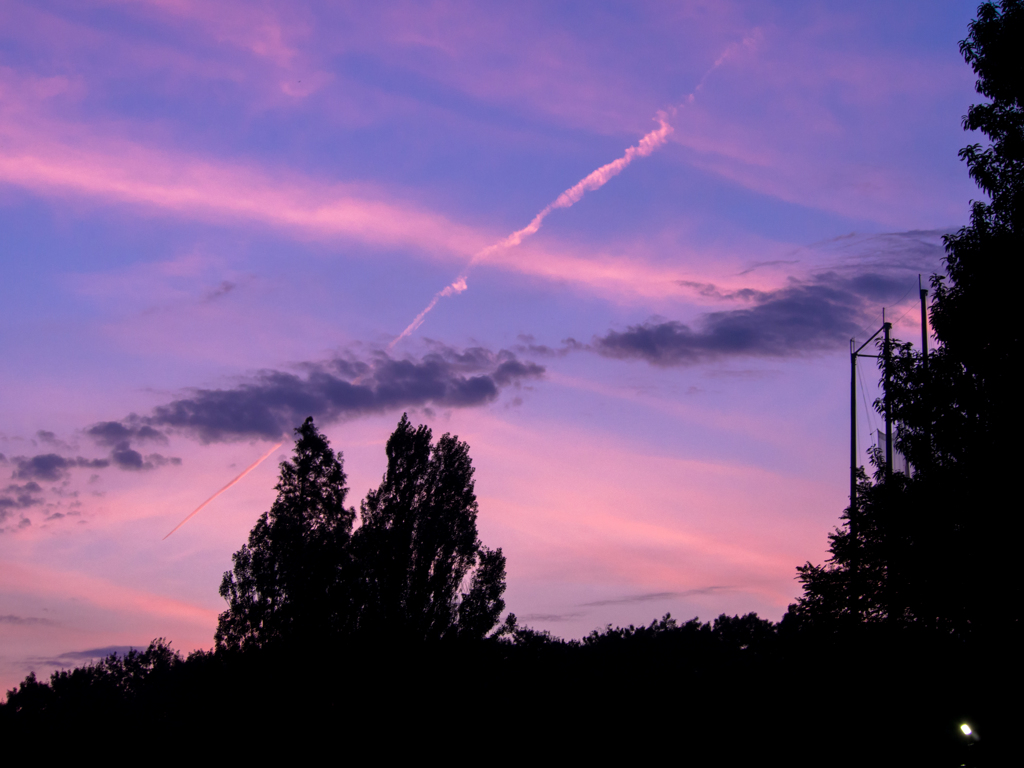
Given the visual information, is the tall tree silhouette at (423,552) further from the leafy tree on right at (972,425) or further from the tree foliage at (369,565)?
the leafy tree on right at (972,425)

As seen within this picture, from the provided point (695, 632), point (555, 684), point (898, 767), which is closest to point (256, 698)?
point (555, 684)

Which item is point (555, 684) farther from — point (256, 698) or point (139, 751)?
point (139, 751)

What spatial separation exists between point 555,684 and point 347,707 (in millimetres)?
9373

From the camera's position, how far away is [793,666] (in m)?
27.7

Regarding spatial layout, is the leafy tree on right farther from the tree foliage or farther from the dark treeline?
the tree foliage

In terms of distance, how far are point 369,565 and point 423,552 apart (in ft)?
8.11

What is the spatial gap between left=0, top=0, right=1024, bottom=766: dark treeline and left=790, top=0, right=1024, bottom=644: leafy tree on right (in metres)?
0.05

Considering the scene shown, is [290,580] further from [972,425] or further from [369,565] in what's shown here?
[972,425]

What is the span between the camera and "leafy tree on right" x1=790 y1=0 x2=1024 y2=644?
706 inches

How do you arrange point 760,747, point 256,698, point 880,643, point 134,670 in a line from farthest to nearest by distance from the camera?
point 134,670
point 256,698
point 760,747
point 880,643

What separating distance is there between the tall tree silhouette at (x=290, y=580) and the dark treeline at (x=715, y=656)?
95mm

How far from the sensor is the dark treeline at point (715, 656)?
18.6 metres

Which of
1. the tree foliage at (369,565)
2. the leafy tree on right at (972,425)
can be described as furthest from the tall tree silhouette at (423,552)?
the leafy tree on right at (972,425)

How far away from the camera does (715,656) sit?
181 ft
